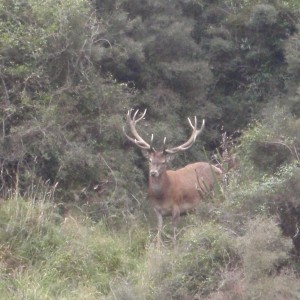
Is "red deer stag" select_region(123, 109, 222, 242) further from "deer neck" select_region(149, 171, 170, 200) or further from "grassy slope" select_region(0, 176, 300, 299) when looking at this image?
"grassy slope" select_region(0, 176, 300, 299)

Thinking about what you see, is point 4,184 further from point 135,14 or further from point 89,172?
point 135,14

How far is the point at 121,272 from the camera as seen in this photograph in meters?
14.8

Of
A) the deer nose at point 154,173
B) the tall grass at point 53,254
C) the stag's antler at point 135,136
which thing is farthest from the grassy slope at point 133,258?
the stag's antler at point 135,136

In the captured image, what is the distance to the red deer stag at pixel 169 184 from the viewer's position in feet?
57.9

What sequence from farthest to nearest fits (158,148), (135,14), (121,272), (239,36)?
(239,36)
(135,14)
(158,148)
(121,272)

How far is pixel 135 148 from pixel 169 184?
42.8 inches

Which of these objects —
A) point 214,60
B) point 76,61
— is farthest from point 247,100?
point 76,61

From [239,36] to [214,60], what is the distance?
0.69 m

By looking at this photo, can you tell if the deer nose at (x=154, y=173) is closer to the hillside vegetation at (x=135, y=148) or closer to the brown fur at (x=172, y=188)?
the brown fur at (x=172, y=188)

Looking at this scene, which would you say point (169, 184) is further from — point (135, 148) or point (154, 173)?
point (135, 148)

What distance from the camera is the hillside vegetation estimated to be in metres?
13.4

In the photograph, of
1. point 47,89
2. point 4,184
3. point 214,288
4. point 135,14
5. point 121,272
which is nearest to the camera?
point 214,288

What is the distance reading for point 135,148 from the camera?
18641 mm

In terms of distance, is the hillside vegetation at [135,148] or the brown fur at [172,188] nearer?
the hillside vegetation at [135,148]
